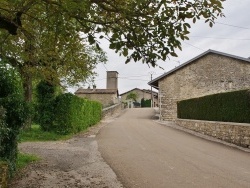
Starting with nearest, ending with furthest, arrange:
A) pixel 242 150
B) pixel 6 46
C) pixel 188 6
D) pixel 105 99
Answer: pixel 188 6 → pixel 6 46 → pixel 242 150 → pixel 105 99

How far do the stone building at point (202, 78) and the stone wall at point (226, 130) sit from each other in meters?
10.6

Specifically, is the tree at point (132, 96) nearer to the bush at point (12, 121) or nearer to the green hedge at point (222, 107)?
the green hedge at point (222, 107)

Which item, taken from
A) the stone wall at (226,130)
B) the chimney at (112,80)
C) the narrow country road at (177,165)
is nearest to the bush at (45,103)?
the narrow country road at (177,165)

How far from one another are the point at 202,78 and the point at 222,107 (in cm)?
1484

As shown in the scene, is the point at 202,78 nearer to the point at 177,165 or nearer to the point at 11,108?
the point at 177,165

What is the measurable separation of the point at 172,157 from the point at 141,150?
2.07 m

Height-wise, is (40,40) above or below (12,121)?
above

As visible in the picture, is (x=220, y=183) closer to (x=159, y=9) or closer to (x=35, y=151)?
(x=159, y=9)

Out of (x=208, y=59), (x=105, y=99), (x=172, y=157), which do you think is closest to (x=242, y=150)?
(x=172, y=157)

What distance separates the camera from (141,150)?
13.2m

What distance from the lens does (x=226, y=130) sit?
16609 millimetres

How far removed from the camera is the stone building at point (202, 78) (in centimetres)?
3064

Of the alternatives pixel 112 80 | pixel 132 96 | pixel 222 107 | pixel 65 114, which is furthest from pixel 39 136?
pixel 132 96

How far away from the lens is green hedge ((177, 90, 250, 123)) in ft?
49.9
